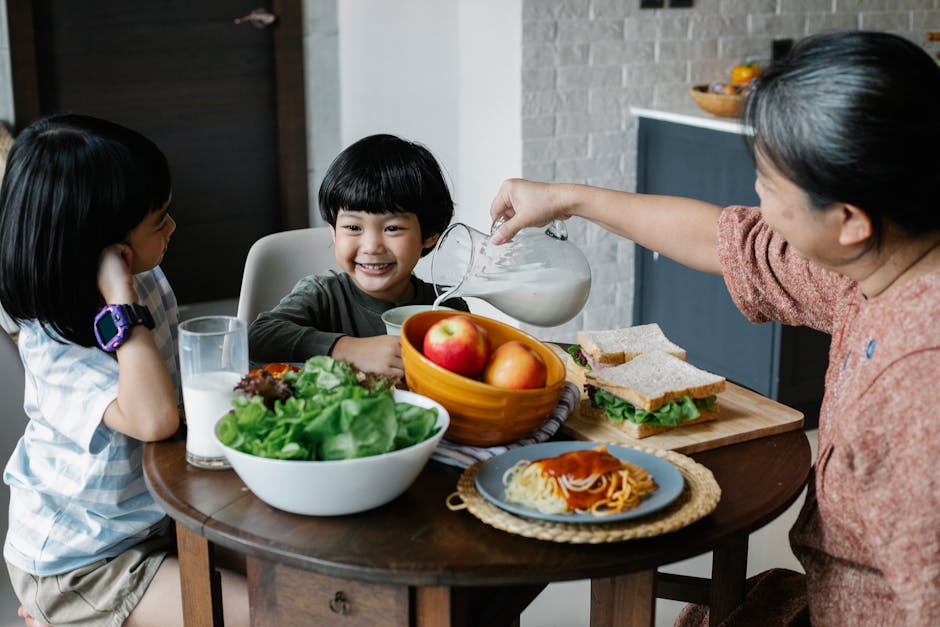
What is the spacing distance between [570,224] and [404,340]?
2409 millimetres

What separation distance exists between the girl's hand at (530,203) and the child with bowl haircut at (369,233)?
0.23m

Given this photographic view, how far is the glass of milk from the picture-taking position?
52.0 inches

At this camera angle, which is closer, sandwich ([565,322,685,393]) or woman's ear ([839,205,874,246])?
woman's ear ([839,205,874,246])

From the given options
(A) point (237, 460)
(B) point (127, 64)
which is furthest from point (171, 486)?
(B) point (127, 64)

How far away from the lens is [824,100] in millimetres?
1145

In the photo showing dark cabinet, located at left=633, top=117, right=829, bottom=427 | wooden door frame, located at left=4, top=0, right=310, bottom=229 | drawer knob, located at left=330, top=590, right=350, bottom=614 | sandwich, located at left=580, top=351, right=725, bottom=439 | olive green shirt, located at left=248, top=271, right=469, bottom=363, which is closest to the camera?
drawer knob, located at left=330, top=590, right=350, bottom=614

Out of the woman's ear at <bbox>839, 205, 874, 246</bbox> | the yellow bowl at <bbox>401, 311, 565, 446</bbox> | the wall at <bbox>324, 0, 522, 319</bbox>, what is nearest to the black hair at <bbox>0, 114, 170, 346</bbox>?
the yellow bowl at <bbox>401, 311, 565, 446</bbox>

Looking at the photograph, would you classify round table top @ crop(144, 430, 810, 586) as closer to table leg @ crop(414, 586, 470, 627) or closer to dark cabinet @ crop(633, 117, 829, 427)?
table leg @ crop(414, 586, 470, 627)

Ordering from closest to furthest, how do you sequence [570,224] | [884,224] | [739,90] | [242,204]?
[884,224] < [739,90] < [570,224] < [242,204]

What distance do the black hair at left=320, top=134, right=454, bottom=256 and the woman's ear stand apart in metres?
0.87

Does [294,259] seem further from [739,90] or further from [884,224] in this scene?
[739,90]

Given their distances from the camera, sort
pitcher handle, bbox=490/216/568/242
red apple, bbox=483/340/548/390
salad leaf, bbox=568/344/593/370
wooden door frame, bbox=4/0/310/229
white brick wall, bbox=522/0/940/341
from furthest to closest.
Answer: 1. wooden door frame, bbox=4/0/310/229
2. white brick wall, bbox=522/0/940/341
3. salad leaf, bbox=568/344/593/370
4. pitcher handle, bbox=490/216/568/242
5. red apple, bbox=483/340/548/390

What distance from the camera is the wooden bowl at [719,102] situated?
3416mm

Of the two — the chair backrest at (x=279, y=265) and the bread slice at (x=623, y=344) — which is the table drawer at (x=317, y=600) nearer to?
the bread slice at (x=623, y=344)
